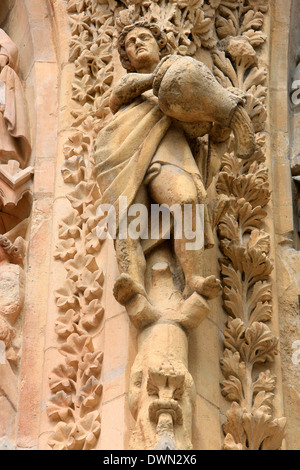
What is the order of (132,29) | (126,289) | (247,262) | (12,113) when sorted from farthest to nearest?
(12,113) < (132,29) < (247,262) < (126,289)

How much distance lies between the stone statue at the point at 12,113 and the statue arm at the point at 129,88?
31.7 inches

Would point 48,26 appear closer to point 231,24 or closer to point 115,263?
point 231,24

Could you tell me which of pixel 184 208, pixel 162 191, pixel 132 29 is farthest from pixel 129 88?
pixel 184 208

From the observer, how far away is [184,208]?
6207 mm

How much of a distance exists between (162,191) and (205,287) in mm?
432

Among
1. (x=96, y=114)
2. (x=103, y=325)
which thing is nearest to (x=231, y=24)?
(x=96, y=114)

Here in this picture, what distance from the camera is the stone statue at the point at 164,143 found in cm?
618

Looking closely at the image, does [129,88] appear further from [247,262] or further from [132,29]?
[247,262]

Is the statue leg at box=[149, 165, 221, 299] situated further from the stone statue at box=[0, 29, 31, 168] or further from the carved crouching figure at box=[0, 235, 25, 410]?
the stone statue at box=[0, 29, 31, 168]

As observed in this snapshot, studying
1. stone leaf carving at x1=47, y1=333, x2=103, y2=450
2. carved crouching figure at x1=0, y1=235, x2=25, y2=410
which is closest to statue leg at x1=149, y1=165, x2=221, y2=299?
stone leaf carving at x1=47, y1=333, x2=103, y2=450

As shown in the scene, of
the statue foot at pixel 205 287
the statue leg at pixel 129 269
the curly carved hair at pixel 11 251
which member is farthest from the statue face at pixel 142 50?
the statue foot at pixel 205 287

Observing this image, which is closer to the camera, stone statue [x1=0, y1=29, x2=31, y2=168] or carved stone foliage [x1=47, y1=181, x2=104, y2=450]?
carved stone foliage [x1=47, y1=181, x2=104, y2=450]

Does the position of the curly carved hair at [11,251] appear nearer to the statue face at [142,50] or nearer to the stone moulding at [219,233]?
the stone moulding at [219,233]

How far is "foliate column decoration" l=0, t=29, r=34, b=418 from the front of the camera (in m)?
6.51
